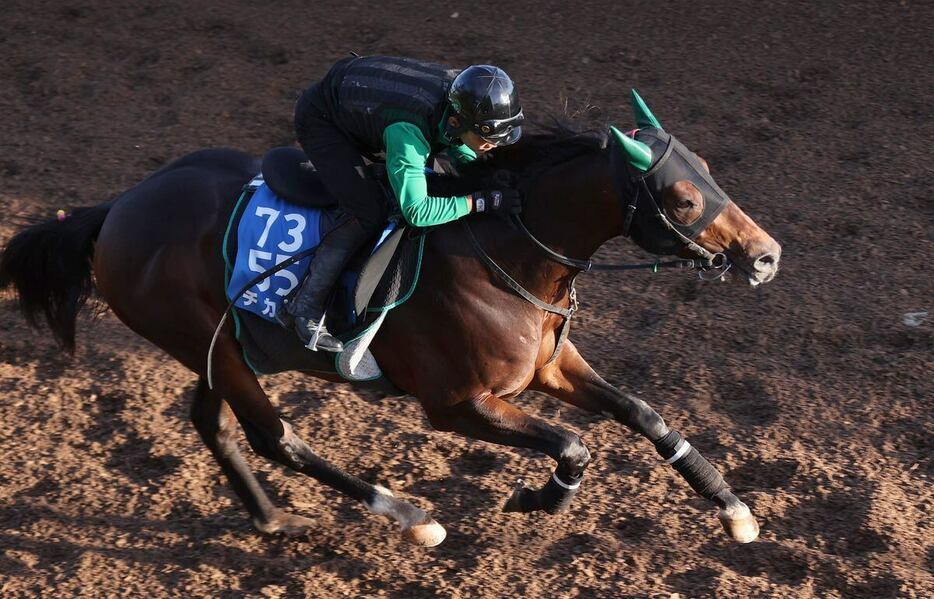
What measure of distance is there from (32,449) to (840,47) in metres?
6.77

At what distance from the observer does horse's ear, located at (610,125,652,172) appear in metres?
3.96

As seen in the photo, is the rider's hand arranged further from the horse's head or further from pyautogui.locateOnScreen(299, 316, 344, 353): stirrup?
pyautogui.locateOnScreen(299, 316, 344, 353): stirrup

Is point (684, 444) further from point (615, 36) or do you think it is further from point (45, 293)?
point (615, 36)

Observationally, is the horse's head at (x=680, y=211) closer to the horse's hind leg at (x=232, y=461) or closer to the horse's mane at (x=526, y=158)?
the horse's mane at (x=526, y=158)

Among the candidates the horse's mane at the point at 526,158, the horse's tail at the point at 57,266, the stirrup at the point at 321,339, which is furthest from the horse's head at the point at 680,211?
the horse's tail at the point at 57,266

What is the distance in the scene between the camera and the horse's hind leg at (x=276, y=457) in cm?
481

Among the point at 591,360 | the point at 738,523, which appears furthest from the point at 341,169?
the point at 591,360

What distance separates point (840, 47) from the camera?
913 centimetres

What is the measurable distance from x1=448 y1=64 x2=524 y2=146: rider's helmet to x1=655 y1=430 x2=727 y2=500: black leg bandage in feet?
4.83

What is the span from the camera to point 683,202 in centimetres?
408

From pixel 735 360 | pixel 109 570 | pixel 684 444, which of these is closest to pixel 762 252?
pixel 684 444

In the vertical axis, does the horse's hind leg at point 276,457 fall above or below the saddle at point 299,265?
below

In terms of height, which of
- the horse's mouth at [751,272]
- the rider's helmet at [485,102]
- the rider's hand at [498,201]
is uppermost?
the rider's helmet at [485,102]

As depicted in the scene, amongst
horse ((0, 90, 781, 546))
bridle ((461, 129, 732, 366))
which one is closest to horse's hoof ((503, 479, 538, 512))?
horse ((0, 90, 781, 546))
